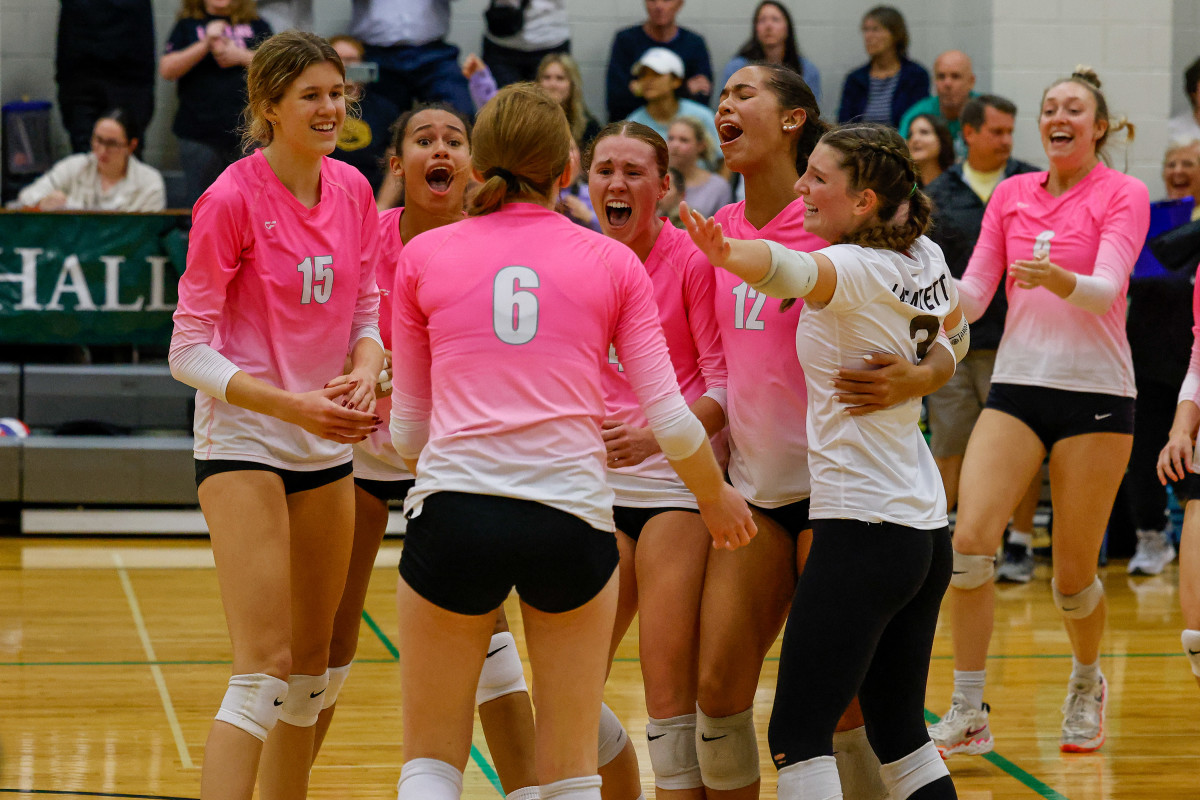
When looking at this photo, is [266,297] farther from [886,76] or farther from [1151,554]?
[886,76]

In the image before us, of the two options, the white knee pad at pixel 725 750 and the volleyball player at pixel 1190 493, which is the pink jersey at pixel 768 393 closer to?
the white knee pad at pixel 725 750

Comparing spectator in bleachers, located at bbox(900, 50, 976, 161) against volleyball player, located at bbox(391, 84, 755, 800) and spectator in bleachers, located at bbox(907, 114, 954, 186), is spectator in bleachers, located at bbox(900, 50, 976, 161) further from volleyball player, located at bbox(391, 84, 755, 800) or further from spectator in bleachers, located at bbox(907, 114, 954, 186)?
volleyball player, located at bbox(391, 84, 755, 800)

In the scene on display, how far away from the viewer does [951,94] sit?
8461 millimetres

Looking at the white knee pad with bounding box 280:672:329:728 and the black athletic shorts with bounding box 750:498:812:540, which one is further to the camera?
the white knee pad with bounding box 280:672:329:728

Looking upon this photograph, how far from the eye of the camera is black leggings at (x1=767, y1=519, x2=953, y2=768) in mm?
2625

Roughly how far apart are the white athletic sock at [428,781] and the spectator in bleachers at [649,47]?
24.0 ft

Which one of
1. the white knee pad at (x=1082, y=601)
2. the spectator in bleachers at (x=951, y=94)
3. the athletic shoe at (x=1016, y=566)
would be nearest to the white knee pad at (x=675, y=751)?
the white knee pad at (x=1082, y=601)

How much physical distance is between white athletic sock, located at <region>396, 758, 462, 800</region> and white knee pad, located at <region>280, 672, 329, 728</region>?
2.74ft

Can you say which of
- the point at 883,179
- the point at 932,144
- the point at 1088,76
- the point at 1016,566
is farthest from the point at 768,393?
the point at 932,144

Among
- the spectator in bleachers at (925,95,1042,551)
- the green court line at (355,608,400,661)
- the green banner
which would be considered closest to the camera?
the green court line at (355,608,400,661)

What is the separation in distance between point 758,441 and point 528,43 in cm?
651

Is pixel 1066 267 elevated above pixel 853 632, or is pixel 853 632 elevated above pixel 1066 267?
pixel 1066 267

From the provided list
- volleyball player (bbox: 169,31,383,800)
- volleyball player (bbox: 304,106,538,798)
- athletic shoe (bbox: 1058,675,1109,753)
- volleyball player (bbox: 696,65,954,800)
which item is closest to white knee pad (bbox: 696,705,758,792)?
volleyball player (bbox: 696,65,954,800)

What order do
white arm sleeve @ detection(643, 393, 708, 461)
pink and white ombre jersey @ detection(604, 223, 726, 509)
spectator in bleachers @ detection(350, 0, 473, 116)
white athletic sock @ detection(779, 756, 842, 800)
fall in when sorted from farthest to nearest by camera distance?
spectator in bleachers @ detection(350, 0, 473, 116), pink and white ombre jersey @ detection(604, 223, 726, 509), white athletic sock @ detection(779, 756, 842, 800), white arm sleeve @ detection(643, 393, 708, 461)
